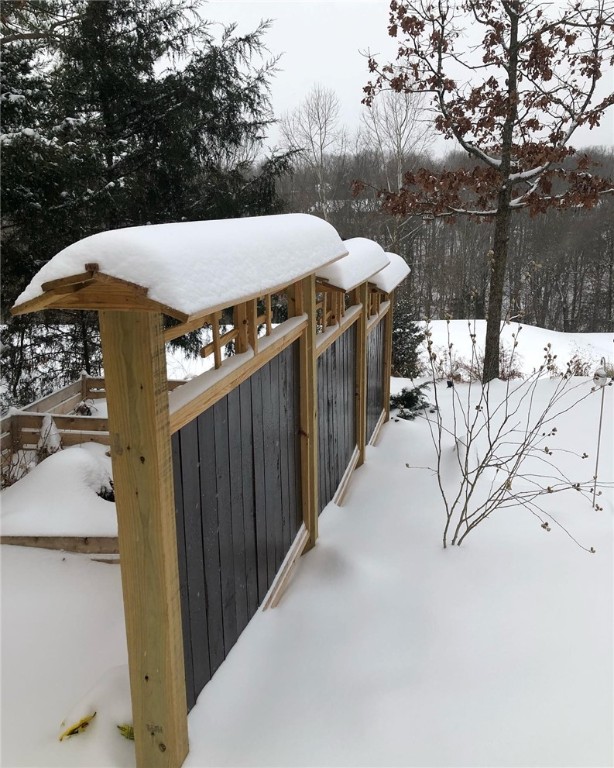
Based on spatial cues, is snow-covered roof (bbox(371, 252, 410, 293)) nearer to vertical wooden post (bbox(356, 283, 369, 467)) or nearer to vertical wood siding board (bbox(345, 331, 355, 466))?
vertical wooden post (bbox(356, 283, 369, 467))

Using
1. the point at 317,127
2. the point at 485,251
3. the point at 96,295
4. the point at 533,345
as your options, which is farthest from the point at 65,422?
the point at 485,251

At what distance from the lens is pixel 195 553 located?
1864 mm

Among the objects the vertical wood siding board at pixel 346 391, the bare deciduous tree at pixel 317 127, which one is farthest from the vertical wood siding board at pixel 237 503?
the bare deciduous tree at pixel 317 127

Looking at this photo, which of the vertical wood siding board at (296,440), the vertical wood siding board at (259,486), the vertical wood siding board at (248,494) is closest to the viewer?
the vertical wood siding board at (248,494)

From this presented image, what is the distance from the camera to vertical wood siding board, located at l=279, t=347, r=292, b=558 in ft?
9.30

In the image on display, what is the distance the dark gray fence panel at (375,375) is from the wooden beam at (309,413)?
2.08 m

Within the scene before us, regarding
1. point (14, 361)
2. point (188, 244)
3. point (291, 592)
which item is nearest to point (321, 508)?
point (291, 592)

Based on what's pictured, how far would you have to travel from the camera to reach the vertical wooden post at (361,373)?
189 inches

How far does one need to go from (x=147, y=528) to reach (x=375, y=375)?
451 centimetres

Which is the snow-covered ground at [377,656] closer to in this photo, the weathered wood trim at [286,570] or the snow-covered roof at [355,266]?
the weathered wood trim at [286,570]

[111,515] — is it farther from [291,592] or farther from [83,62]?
[83,62]

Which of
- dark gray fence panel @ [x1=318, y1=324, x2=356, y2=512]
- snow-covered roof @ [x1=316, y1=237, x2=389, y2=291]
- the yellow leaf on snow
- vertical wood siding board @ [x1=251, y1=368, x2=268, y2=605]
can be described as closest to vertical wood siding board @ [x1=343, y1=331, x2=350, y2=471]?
dark gray fence panel @ [x1=318, y1=324, x2=356, y2=512]

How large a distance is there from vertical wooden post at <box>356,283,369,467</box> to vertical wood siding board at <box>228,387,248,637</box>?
2.68 metres

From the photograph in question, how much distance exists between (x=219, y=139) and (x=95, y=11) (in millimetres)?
2472
